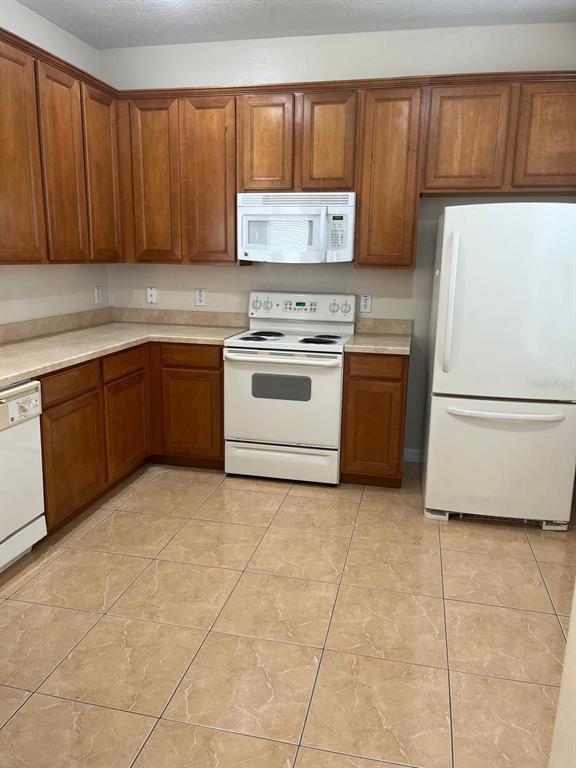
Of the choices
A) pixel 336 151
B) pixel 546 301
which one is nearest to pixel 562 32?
pixel 336 151

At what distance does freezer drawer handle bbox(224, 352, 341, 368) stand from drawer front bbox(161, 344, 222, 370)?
101mm

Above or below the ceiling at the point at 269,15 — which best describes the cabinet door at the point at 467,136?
below

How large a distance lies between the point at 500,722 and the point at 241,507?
5.98 feet

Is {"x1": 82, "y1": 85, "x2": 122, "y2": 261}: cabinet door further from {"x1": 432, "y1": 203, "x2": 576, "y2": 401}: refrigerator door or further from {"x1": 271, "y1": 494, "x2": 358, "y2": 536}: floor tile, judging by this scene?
{"x1": 432, "y1": 203, "x2": 576, "y2": 401}: refrigerator door

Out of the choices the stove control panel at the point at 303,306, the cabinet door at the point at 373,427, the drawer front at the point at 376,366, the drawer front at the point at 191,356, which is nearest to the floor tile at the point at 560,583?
the cabinet door at the point at 373,427

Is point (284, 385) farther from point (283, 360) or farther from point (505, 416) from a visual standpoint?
point (505, 416)

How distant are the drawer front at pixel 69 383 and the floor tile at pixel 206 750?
1546 millimetres

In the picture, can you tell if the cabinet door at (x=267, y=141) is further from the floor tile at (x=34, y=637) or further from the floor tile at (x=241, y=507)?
the floor tile at (x=34, y=637)

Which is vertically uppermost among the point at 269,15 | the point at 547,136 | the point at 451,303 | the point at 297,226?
the point at 269,15

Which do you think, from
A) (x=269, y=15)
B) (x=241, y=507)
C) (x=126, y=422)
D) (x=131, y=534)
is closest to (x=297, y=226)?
(x=269, y=15)

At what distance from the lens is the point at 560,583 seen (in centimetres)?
265

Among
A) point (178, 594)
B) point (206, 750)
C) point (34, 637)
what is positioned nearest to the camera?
point (206, 750)

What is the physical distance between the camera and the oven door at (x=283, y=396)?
350 cm

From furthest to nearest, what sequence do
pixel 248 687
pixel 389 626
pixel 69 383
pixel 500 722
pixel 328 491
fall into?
pixel 328 491
pixel 69 383
pixel 389 626
pixel 248 687
pixel 500 722
